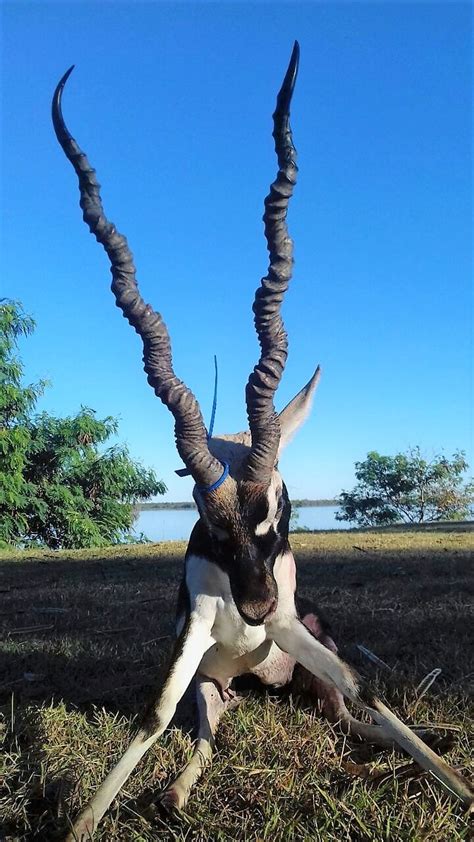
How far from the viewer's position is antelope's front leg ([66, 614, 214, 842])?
8.14 ft

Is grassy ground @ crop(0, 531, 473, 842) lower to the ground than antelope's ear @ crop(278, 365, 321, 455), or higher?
lower

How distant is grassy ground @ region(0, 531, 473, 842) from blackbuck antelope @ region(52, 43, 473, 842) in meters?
0.16

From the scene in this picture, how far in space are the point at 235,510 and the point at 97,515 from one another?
69.8 ft

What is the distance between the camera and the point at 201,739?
313 centimetres

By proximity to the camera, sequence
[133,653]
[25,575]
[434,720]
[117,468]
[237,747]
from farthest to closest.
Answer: [117,468] < [25,575] < [133,653] < [434,720] < [237,747]

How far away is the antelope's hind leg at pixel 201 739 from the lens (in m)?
2.61

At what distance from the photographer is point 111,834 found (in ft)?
8.05

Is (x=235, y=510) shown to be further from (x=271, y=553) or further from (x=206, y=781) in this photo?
(x=206, y=781)

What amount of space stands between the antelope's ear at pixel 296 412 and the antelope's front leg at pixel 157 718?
1.00 metres

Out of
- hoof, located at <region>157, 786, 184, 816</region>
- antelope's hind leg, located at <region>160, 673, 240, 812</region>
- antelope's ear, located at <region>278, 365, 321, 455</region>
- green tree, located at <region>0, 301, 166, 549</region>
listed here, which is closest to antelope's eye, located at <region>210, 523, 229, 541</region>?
antelope's ear, located at <region>278, 365, 321, 455</region>

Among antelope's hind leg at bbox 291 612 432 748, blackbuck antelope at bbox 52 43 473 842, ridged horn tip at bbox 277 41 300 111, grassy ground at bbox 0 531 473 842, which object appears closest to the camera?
grassy ground at bbox 0 531 473 842

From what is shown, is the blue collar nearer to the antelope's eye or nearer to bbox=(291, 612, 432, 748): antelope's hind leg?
the antelope's eye

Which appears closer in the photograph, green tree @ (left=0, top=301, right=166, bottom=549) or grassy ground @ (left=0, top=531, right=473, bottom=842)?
grassy ground @ (left=0, top=531, right=473, bottom=842)

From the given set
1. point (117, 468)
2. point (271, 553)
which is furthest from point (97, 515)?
point (271, 553)
